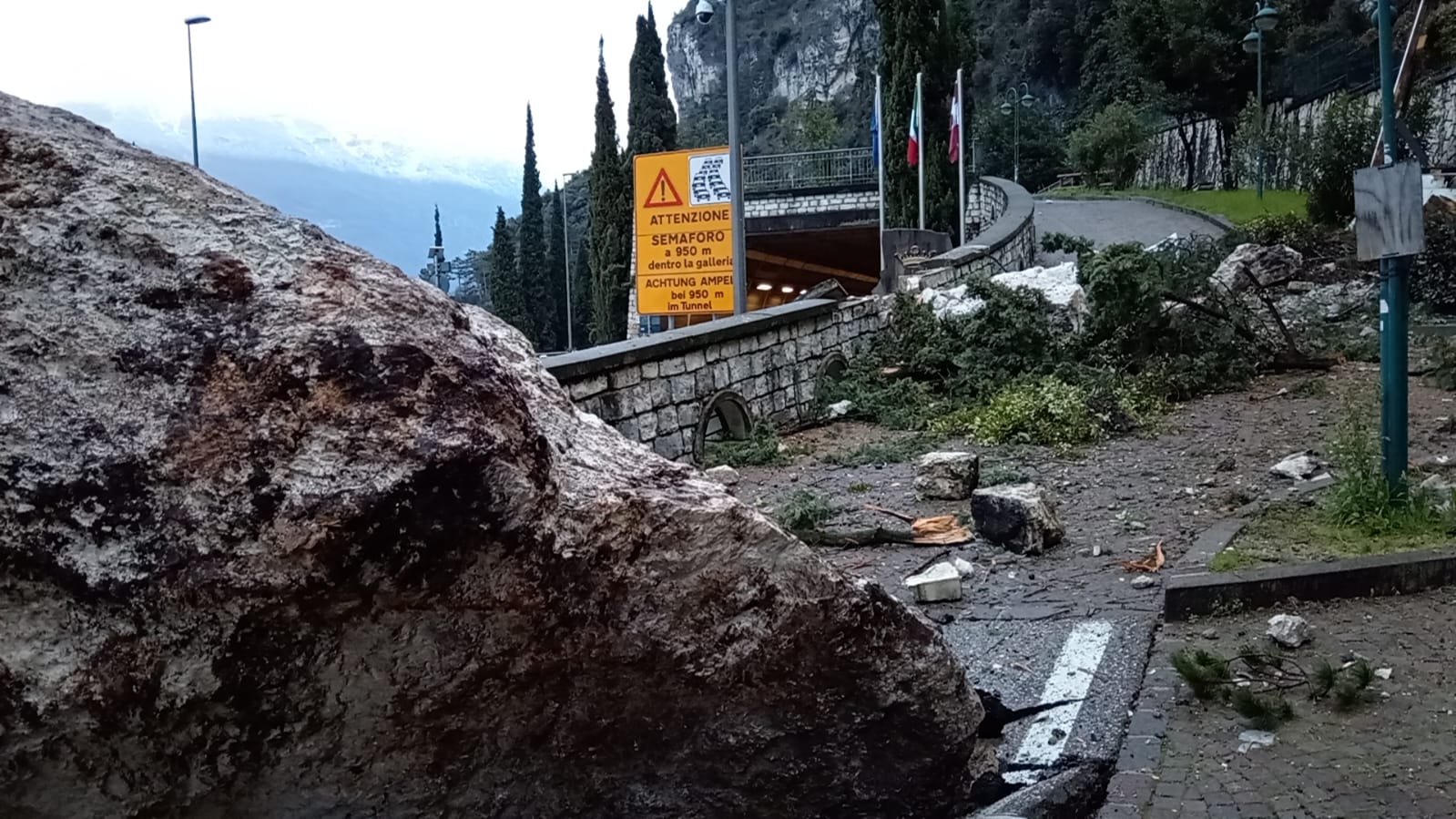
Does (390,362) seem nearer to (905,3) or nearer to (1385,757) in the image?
(1385,757)

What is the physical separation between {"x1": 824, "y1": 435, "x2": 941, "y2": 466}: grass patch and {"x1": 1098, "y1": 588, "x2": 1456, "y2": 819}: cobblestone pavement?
4495mm

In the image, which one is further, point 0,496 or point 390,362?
point 390,362

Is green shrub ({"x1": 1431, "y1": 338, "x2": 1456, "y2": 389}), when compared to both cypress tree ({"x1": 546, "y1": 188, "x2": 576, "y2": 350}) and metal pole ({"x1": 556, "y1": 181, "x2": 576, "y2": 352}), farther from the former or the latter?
cypress tree ({"x1": 546, "y1": 188, "x2": 576, "y2": 350})

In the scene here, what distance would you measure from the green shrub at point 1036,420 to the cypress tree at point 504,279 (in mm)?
25682

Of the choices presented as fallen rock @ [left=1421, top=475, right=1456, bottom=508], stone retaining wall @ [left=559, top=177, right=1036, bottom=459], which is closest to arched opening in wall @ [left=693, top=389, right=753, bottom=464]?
stone retaining wall @ [left=559, top=177, right=1036, bottom=459]

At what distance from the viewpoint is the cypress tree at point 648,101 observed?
106 feet

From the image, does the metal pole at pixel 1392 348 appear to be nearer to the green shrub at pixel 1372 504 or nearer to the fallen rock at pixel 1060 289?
the green shrub at pixel 1372 504

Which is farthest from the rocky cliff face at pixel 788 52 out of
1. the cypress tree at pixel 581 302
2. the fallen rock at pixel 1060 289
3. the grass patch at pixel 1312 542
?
the grass patch at pixel 1312 542

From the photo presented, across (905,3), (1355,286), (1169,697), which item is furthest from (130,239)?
(905,3)

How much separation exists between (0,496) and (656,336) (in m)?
7.12

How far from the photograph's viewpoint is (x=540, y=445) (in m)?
2.46

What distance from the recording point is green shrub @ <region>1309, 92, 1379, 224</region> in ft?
62.4

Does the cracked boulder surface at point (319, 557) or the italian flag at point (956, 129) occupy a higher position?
the italian flag at point (956, 129)

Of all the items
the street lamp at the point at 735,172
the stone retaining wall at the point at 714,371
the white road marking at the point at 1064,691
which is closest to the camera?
the white road marking at the point at 1064,691
